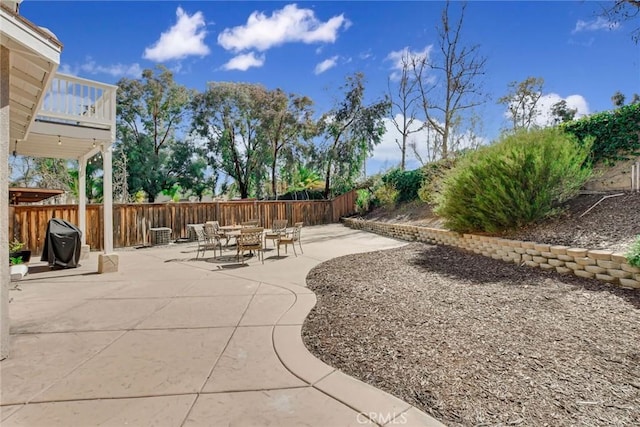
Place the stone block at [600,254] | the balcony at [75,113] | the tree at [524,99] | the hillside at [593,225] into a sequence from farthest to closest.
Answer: the tree at [524,99]
the balcony at [75,113]
the hillside at [593,225]
the stone block at [600,254]

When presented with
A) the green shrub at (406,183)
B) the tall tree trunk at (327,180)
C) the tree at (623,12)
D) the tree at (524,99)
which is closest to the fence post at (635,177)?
→ the tree at (623,12)

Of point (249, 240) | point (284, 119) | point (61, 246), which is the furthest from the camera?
point (284, 119)

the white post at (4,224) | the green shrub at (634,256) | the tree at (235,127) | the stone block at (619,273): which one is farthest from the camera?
the tree at (235,127)

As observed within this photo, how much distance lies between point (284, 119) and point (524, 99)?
16.0 m

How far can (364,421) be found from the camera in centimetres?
194

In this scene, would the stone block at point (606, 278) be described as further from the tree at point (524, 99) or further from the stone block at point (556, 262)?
the tree at point (524, 99)

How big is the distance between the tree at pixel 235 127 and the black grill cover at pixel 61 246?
52.6ft

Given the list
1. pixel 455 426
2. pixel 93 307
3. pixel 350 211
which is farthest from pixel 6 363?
pixel 350 211

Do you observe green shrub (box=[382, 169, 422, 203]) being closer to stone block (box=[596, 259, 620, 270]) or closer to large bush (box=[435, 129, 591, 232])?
large bush (box=[435, 129, 591, 232])

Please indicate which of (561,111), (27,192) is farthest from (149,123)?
(561,111)

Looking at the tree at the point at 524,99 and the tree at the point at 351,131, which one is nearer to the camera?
the tree at the point at 524,99

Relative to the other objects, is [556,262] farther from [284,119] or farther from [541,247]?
[284,119]

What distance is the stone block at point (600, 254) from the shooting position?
4.47 m

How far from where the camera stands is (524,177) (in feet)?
21.2
